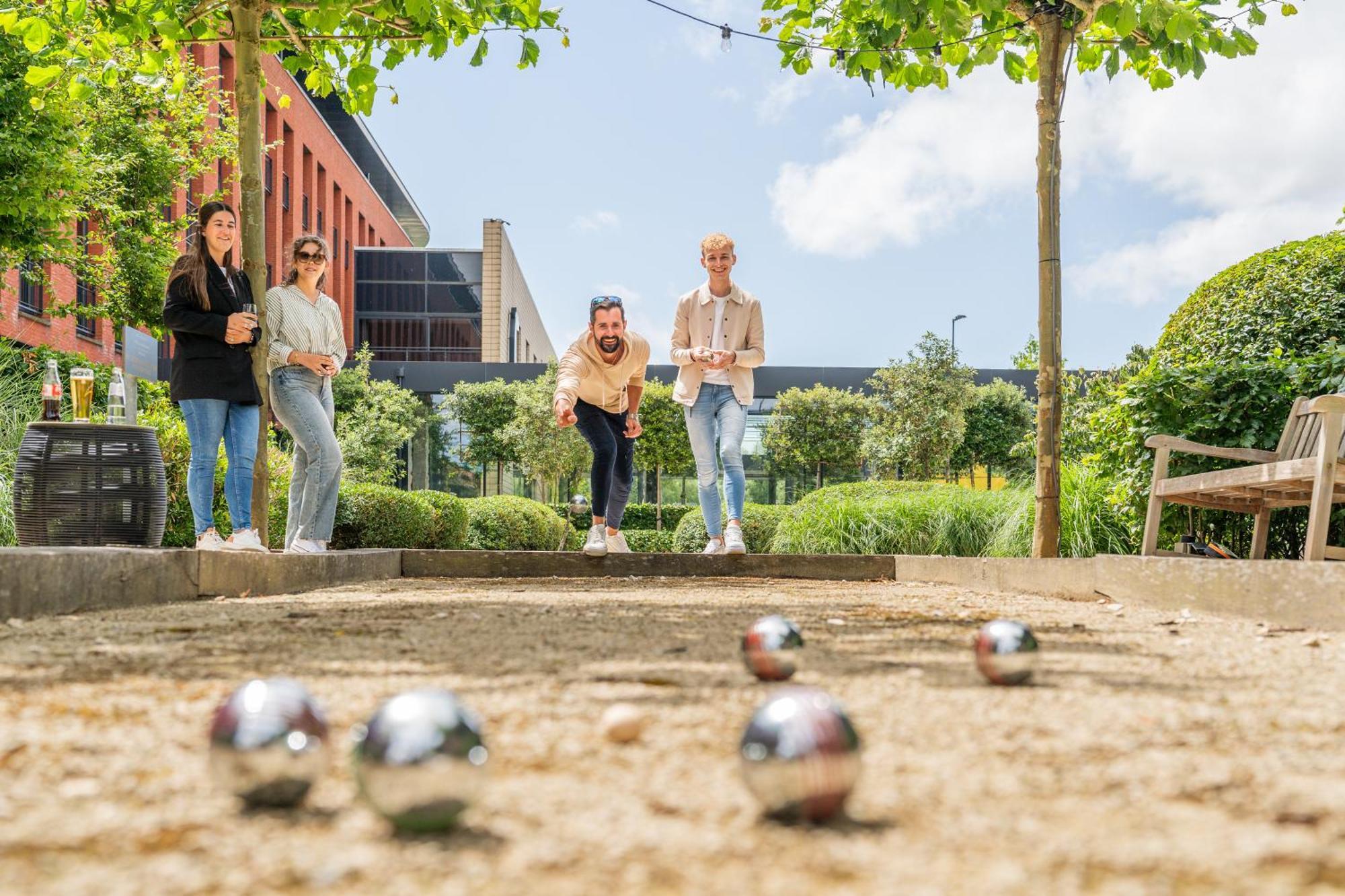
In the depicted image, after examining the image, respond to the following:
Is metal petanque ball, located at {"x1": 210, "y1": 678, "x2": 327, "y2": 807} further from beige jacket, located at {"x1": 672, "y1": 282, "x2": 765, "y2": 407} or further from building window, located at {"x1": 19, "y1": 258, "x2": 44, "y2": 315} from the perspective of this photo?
building window, located at {"x1": 19, "y1": 258, "x2": 44, "y2": 315}

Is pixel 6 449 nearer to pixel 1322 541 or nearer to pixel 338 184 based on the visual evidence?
pixel 1322 541

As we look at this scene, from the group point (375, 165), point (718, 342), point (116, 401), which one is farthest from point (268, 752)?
point (375, 165)

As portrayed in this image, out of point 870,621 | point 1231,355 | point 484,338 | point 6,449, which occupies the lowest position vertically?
point 870,621

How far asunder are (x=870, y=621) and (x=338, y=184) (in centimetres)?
4287

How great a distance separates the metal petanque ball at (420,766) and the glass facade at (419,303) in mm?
44888

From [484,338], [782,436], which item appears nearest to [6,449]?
[782,436]

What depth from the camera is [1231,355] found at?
7695mm

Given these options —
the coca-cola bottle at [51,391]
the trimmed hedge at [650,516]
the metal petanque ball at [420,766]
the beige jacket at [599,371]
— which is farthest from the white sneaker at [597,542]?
the trimmed hedge at [650,516]

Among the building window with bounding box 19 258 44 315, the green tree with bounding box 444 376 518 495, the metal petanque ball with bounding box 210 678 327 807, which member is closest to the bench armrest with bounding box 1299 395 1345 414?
Answer: the metal petanque ball with bounding box 210 678 327 807

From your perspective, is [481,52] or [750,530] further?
[750,530]

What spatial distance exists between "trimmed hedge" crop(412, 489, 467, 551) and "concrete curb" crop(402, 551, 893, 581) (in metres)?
3.93

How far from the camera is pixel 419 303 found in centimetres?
4603

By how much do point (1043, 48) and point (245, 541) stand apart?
5466 mm

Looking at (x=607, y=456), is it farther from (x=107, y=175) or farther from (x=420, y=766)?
(x=107, y=175)
